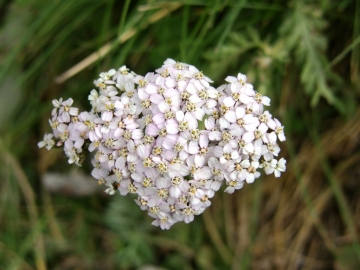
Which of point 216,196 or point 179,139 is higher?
point 216,196

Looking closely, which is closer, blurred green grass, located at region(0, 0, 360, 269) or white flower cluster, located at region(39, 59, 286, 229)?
white flower cluster, located at region(39, 59, 286, 229)

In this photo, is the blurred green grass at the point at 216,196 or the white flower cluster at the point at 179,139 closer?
the white flower cluster at the point at 179,139

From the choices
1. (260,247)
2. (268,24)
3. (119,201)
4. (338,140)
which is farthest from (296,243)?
(268,24)

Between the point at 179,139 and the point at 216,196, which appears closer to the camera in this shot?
the point at 179,139

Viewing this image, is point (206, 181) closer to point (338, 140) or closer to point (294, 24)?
point (294, 24)
